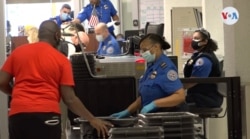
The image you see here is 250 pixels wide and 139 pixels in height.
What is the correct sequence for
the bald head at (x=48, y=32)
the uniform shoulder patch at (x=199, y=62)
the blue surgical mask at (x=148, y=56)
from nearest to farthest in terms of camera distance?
the bald head at (x=48, y=32)
the blue surgical mask at (x=148, y=56)
the uniform shoulder patch at (x=199, y=62)

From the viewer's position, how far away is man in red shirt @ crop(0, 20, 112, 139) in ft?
9.56

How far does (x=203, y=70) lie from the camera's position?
4738 mm

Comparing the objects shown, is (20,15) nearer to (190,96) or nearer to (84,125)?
(190,96)

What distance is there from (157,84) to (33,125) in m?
1.07

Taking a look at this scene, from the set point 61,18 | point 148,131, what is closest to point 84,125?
point 148,131

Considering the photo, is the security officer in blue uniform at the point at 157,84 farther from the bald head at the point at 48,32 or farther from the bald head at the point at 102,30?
the bald head at the point at 102,30

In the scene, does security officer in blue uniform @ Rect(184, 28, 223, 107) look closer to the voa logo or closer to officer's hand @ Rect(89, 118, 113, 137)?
the voa logo

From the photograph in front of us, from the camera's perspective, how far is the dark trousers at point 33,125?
114 inches

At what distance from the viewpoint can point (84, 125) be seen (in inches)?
123

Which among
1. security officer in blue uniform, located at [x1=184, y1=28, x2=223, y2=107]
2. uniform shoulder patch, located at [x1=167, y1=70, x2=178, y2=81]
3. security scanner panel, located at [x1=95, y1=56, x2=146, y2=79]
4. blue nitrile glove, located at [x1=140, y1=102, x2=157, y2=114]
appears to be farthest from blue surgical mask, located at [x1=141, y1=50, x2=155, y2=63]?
security officer in blue uniform, located at [x1=184, y1=28, x2=223, y2=107]

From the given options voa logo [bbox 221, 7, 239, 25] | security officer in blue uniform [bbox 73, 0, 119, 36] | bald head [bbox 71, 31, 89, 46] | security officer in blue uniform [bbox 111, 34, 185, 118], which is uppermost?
security officer in blue uniform [bbox 73, 0, 119, 36]

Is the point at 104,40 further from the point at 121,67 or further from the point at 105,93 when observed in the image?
the point at 105,93

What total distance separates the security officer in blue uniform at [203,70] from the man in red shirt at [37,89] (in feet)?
5.36

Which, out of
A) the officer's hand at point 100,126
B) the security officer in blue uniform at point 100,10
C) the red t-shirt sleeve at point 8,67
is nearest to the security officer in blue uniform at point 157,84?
the officer's hand at point 100,126
